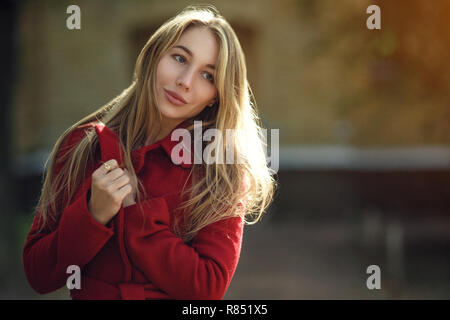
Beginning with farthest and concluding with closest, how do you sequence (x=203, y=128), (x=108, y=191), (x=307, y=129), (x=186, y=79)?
(x=307, y=129)
(x=203, y=128)
(x=186, y=79)
(x=108, y=191)

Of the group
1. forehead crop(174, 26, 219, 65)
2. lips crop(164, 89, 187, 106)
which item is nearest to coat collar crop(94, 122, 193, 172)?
lips crop(164, 89, 187, 106)

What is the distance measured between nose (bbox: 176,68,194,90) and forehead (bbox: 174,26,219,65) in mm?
42

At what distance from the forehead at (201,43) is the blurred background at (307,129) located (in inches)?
141

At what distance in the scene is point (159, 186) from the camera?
1500 mm

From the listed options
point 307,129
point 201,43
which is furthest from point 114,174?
point 307,129

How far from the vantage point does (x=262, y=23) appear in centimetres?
848

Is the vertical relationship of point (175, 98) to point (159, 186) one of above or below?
above

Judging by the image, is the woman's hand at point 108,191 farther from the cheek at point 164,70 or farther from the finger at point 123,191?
the cheek at point 164,70

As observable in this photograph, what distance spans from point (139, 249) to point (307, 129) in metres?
7.28

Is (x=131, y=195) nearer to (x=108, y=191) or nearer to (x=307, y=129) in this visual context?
(x=108, y=191)

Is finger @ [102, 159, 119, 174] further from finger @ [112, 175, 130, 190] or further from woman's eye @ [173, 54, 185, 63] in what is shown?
woman's eye @ [173, 54, 185, 63]

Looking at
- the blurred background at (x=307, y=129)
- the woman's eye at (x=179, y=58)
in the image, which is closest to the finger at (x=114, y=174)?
the woman's eye at (x=179, y=58)
